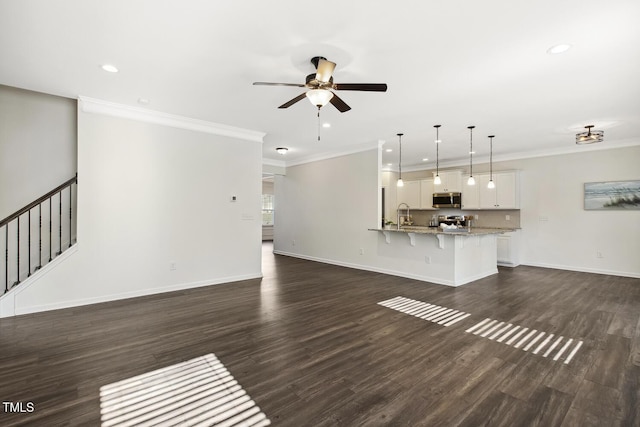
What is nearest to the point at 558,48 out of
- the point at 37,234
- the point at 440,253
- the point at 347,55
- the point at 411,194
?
the point at 347,55

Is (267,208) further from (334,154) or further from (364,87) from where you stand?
(364,87)

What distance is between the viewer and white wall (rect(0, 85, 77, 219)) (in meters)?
3.82

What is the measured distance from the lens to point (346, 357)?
2.63m

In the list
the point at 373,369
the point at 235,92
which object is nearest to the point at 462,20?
the point at 235,92

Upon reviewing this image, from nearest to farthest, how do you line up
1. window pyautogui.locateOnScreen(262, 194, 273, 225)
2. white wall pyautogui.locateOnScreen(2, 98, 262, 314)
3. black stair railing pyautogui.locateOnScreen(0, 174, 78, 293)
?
black stair railing pyautogui.locateOnScreen(0, 174, 78, 293)
white wall pyautogui.locateOnScreen(2, 98, 262, 314)
window pyautogui.locateOnScreen(262, 194, 273, 225)

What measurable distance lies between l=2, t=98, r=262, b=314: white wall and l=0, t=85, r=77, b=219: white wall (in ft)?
1.25

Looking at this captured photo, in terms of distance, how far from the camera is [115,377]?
2.30 metres

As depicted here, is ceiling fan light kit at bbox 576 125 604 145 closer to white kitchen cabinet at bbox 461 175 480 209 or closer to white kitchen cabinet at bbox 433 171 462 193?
white kitchen cabinet at bbox 461 175 480 209

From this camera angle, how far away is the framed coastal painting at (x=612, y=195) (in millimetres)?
5883

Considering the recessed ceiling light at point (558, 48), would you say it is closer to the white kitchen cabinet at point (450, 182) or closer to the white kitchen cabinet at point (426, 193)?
the white kitchen cabinet at point (450, 182)

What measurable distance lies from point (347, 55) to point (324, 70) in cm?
37

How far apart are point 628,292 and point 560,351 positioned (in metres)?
3.40

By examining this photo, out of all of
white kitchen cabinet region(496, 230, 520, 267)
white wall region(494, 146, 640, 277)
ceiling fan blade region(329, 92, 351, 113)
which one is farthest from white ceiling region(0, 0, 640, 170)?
white kitchen cabinet region(496, 230, 520, 267)

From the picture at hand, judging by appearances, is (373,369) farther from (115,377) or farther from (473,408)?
(115,377)
